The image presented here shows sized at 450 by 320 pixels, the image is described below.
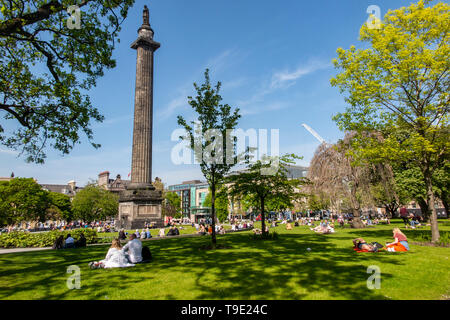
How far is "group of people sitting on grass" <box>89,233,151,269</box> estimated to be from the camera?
1010cm

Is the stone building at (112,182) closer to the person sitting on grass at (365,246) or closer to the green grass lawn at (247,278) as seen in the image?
the green grass lawn at (247,278)

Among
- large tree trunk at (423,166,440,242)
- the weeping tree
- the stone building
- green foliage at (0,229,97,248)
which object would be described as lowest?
green foliage at (0,229,97,248)

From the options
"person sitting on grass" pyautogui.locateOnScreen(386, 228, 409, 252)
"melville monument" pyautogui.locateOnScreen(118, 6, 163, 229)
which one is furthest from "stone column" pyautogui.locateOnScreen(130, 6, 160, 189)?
"person sitting on grass" pyautogui.locateOnScreen(386, 228, 409, 252)

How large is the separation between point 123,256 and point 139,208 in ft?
86.4

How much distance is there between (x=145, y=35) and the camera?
40.0m

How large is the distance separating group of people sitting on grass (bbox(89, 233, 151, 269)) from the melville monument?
83.4 feet

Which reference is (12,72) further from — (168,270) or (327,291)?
(327,291)

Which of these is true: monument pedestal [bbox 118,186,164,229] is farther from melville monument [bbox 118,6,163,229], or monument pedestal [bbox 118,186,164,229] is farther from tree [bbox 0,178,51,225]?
tree [bbox 0,178,51,225]

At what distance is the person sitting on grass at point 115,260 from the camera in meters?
10.1

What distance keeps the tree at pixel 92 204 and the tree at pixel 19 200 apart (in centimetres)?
740

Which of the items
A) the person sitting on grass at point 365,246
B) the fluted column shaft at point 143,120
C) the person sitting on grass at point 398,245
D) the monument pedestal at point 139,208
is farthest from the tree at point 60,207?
the person sitting on grass at point 398,245

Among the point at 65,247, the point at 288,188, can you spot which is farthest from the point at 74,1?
the point at 288,188

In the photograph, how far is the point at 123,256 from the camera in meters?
10.4
